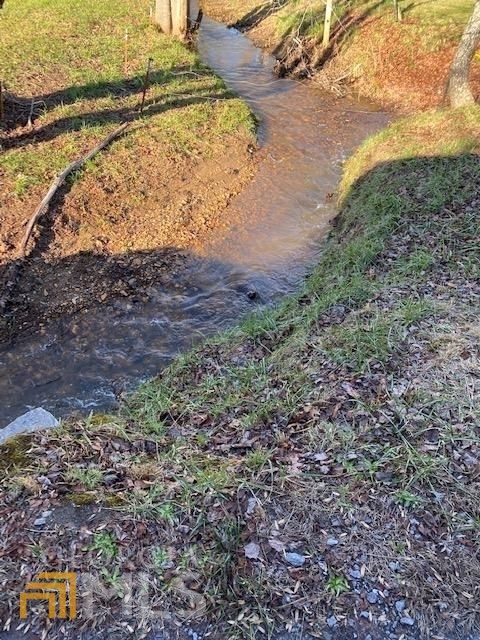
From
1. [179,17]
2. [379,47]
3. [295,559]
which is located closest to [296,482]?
[295,559]

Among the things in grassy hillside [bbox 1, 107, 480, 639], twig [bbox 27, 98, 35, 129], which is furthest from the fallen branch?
grassy hillside [bbox 1, 107, 480, 639]

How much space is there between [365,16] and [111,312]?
14913 mm

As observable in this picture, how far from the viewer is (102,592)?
2.95 meters

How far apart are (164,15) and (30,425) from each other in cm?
1613

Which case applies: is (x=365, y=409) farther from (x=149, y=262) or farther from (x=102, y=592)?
(x=149, y=262)

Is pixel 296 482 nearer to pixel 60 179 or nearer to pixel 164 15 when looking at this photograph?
pixel 60 179

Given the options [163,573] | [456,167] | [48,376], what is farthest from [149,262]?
[163,573]

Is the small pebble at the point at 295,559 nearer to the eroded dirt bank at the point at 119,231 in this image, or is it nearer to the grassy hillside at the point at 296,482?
the grassy hillside at the point at 296,482

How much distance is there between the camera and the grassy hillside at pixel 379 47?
570 inches

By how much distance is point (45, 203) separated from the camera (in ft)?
27.3

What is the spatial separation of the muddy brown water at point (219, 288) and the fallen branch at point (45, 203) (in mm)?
958

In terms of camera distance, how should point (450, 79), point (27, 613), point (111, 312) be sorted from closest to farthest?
point (27, 613) < point (111, 312) < point (450, 79)

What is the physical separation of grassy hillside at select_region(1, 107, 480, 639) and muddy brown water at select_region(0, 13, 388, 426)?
114cm

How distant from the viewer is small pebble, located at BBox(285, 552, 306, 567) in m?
3.15
